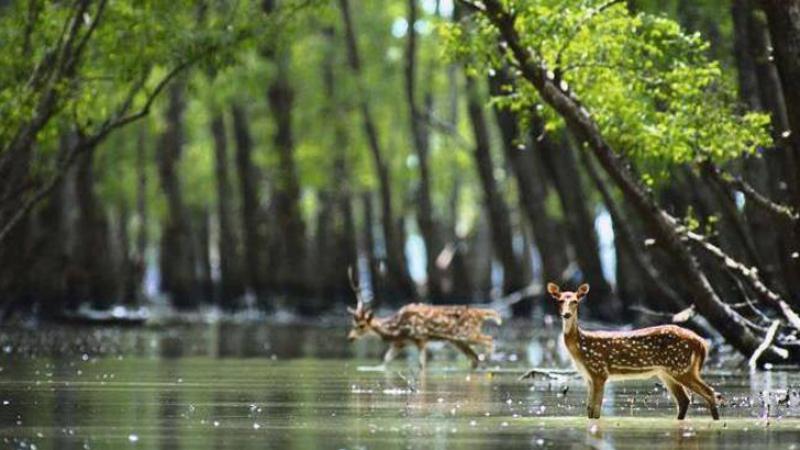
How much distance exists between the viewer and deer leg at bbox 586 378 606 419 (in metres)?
17.1

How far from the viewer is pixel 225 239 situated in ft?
211

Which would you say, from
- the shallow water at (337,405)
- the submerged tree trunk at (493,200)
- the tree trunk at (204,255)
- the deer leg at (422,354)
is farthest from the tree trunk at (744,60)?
the tree trunk at (204,255)

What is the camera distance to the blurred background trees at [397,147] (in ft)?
81.3

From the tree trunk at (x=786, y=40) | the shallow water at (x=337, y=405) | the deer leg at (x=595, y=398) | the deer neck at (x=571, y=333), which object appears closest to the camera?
the shallow water at (x=337, y=405)

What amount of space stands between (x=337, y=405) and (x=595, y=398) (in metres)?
2.54

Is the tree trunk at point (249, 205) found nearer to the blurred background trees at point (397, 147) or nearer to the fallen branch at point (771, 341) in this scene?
the blurred background trees at point (397, 147)

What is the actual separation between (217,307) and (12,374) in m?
41.2

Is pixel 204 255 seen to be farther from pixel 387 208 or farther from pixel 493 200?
pixel 493 200

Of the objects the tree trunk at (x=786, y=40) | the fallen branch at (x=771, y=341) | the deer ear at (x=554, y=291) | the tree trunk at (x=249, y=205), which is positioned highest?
the tree trunk at (x=249, y=205)

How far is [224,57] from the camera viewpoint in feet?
106

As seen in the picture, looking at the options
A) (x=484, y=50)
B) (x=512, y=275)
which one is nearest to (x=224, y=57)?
(x=484, y=50)

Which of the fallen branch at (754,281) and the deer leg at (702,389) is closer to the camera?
the deer leg at (702,389)

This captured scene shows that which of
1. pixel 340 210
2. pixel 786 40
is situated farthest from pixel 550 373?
pixel 340 210

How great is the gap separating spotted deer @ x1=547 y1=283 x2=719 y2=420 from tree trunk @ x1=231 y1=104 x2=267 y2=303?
43178 mm
